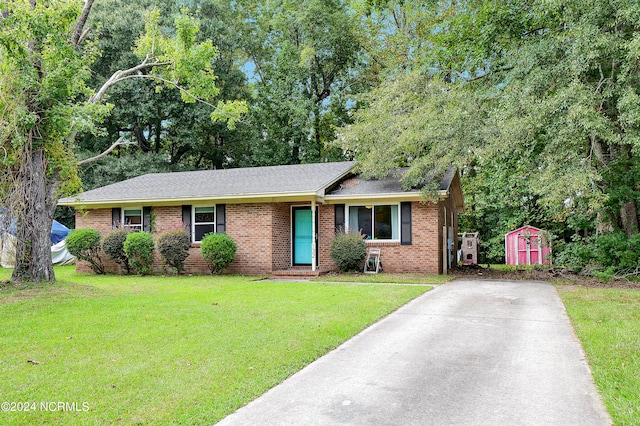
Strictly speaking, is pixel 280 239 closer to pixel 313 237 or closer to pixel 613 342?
pixel 313 237

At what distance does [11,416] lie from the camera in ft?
11.7

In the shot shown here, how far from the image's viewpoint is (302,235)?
1580cm

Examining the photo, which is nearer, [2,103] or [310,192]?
[2,103]

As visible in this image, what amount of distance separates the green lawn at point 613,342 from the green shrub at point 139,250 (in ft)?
38.2

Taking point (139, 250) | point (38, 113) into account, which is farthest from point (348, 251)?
point (38, 113)

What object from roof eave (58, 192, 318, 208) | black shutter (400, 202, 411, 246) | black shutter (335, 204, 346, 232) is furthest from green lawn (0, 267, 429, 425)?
black shutter (335, 204, 346, 232)

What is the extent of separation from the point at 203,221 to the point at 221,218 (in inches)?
28.9

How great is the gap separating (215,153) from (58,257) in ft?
40.6

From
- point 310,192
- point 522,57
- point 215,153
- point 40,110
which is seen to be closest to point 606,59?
point 522,57

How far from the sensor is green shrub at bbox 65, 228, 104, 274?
15.8m

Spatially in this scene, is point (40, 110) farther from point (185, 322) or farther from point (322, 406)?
point (322, 406)


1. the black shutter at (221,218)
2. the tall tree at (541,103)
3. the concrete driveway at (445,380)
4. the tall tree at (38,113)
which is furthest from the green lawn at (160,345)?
the black shutter at (221,218)

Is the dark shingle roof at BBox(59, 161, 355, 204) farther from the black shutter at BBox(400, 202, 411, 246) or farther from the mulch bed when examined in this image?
the mulch bed

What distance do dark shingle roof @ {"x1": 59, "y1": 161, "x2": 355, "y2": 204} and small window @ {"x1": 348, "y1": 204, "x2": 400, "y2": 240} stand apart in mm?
1361
